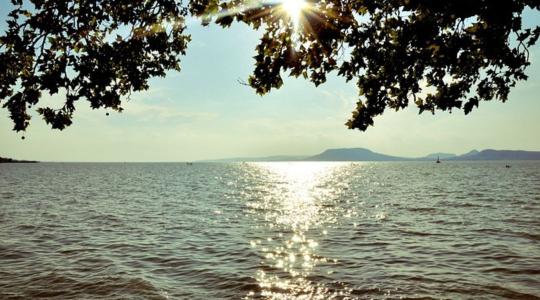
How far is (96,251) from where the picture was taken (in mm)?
17688

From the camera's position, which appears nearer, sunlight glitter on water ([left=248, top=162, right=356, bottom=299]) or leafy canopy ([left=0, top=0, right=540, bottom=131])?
leafy canopy ([left=0, top=0, right=540, bottom=131])

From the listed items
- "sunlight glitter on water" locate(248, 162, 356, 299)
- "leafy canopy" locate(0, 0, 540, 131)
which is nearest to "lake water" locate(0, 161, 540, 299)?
"sunlight glitter on water" locate(248, 162, 356, 299)

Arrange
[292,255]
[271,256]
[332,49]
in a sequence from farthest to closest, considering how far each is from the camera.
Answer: [292,255]
[271,256]
[332,49]

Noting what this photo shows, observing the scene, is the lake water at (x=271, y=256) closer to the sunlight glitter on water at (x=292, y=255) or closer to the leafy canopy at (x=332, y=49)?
the sunlight glitter on water at (x=292, y=255)

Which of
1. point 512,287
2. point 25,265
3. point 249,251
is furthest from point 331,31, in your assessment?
point 25,265

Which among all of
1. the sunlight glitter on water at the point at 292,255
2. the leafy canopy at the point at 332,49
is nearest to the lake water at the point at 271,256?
the sunlight glitter on water at the point at 292,255

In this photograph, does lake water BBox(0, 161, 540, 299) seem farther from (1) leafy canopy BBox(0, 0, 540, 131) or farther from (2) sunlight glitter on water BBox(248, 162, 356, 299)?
(1) leafy canopy BBox(0, 0, 540, 131)

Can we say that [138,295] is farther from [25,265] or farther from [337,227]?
[337,227]

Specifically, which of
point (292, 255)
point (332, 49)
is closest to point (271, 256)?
point (292, 255)

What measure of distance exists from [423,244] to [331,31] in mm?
15017

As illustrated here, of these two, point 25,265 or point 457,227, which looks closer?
point 25,265

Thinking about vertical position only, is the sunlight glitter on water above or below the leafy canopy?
below

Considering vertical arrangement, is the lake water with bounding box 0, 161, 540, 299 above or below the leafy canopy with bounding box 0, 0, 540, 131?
below

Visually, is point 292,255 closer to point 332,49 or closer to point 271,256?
point 271,256
